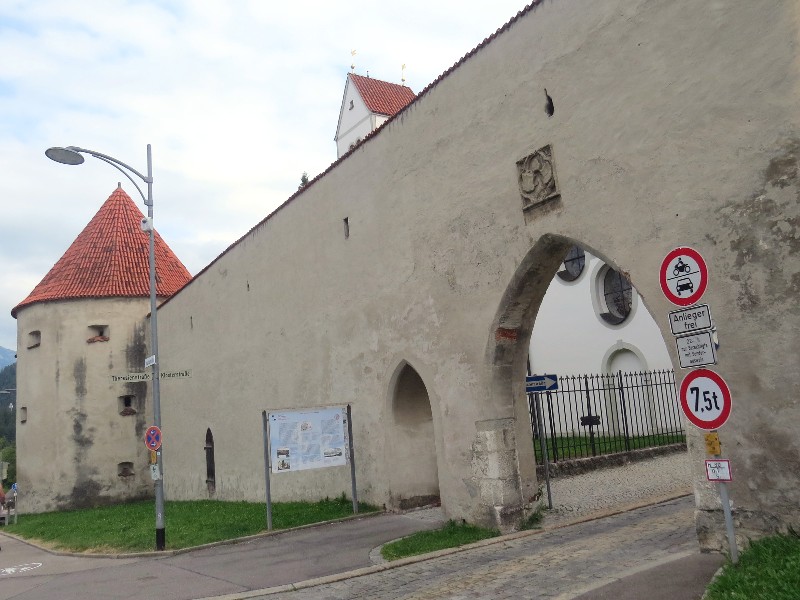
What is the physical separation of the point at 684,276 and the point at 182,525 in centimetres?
1233

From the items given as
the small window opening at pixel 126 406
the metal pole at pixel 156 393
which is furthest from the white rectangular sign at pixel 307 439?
the small window opening at pixel 126 406

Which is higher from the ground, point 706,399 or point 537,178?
point 537,178

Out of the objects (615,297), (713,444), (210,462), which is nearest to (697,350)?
(713,444)

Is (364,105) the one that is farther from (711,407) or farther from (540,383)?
(711,407)

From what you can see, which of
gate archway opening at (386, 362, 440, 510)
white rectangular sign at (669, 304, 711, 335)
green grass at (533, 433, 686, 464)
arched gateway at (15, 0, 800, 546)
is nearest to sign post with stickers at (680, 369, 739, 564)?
white rectangular sign at (669, 304, 711, 335)

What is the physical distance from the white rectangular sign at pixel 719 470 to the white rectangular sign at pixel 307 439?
806 cm

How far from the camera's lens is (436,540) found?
31.8 feet

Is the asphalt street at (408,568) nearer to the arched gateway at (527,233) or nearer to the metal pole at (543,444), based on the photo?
the arched gateway at (527,233)

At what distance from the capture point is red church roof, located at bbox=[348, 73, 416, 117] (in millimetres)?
37656

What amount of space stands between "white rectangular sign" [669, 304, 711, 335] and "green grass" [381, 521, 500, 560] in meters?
4.87

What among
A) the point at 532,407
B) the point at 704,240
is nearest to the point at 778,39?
the point at 704,240

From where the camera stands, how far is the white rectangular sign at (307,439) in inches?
481

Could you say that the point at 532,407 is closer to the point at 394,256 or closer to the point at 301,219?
the point at 394,256

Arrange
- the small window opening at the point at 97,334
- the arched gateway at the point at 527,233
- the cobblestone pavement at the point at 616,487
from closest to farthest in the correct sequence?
the arched gateway at the point at 527,233 → the cobblestone pavement at the point at 616,487 → the small window opening at the point at 97,334
